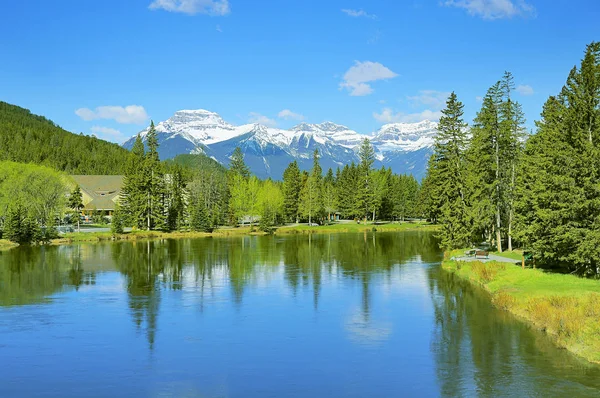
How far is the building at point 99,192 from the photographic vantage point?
145m

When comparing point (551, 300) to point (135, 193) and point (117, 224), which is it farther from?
point (135, 193)

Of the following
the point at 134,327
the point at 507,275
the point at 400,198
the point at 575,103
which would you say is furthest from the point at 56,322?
the point at 400,198

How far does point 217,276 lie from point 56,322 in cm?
2089

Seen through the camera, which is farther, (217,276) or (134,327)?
(217,276)

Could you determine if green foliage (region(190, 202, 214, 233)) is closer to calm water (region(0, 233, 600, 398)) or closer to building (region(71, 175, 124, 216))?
building (region(71, 175, 124, 216))

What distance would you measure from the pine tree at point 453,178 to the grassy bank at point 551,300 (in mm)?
16085

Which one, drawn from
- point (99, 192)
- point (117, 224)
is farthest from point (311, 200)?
point (99, 192)

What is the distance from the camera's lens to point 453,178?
67875mm

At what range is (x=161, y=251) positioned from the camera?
77.4 meters

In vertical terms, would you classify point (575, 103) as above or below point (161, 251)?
above

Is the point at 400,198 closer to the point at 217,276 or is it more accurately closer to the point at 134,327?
the point at 217,276

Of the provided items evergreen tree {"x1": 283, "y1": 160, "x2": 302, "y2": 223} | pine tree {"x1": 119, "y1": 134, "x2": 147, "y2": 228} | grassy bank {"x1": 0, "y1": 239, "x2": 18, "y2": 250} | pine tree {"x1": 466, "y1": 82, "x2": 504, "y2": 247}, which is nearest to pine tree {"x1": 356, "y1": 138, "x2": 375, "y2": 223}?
evergreen tree {"x1": 283, "y1": 160, "x2": 302, "y2": 223}

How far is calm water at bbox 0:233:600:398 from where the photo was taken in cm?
2252

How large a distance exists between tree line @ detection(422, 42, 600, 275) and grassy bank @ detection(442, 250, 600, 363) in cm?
224
